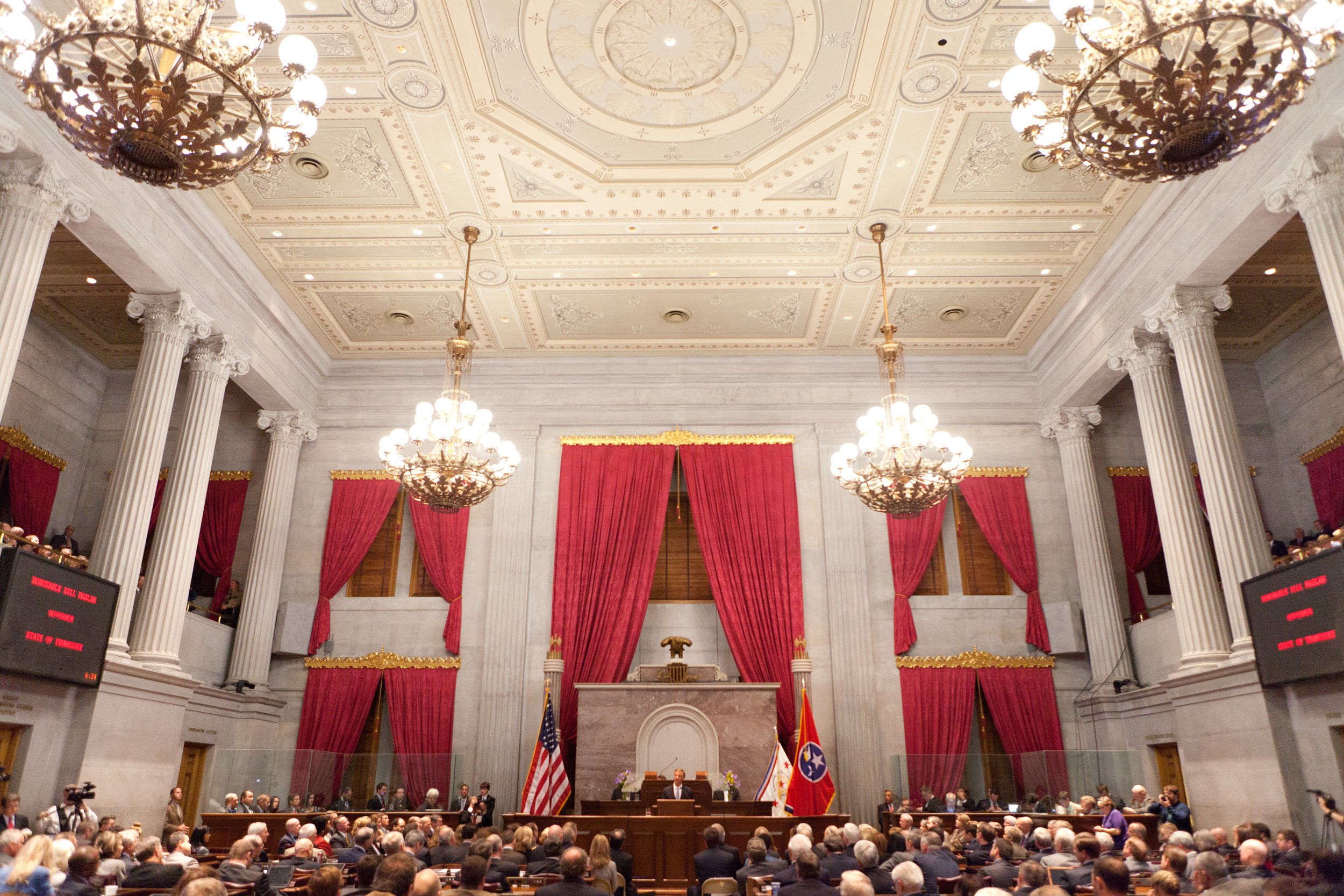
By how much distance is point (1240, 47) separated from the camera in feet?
14.5

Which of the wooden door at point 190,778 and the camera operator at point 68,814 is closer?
the camera operator at point 68,814

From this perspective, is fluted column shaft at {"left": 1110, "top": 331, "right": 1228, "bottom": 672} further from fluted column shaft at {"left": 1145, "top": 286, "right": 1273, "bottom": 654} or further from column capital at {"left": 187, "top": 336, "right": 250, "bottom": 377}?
column capital at {"left": 187, "top": 336, "right": 250, "bottom": 377}

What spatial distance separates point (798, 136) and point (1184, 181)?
4.13 meters

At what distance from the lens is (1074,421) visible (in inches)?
525

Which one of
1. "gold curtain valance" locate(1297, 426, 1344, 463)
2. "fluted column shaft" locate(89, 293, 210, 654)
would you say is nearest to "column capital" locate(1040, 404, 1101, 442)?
"gold curtain valance" locate(1297, 426, 1344, 463)

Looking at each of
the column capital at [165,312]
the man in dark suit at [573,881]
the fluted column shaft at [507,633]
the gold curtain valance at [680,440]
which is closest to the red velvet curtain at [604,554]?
the gold curtain valance at [680,440]

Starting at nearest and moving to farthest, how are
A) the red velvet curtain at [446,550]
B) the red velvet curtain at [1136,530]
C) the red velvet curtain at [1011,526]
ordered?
1. the red velvet curtain at [1136,530]
2. the red velvet curtain at [1011,526]
3. the red velvet curtain at [446,550]

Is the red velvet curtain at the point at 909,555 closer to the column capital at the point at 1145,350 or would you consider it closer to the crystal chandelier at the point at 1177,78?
the column capital at the point at 1145,350

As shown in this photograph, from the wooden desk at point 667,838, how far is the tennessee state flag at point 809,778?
3.45ft

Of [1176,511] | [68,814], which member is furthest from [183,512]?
[1176,511]

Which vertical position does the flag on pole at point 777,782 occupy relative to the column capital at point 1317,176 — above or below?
below

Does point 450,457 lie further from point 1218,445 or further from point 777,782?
point 1218,445

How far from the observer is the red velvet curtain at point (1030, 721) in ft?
39.1

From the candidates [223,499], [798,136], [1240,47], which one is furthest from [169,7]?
[223,499]
